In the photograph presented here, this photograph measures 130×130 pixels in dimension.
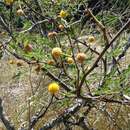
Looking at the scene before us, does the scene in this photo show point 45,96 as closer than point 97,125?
Yes

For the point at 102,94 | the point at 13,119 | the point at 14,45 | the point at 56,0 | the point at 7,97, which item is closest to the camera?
the point at 102,94

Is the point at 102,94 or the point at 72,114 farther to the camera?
the point at 72,114

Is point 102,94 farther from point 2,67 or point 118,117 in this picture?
point 2,67

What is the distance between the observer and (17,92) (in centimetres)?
422

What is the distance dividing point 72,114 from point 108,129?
82 cm

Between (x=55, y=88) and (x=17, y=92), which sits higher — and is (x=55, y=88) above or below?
above

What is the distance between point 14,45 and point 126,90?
60 cm

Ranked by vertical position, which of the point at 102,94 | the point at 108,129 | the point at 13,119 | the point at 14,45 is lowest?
the point at 108,129

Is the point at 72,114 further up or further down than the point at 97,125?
further up

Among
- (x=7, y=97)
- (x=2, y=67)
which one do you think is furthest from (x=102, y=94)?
(x=2, y=67)

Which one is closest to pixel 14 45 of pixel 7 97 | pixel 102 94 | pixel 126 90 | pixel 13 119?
pixel 102 94

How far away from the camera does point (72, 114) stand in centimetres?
208

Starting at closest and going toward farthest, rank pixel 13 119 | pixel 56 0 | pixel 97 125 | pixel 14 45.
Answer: pixel 14 45
pixel 56 0
pixel 97 125
pixel 13 119

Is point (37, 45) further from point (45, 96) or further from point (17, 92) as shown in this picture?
point (17, 92)
